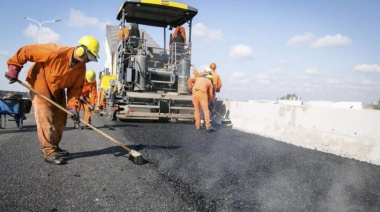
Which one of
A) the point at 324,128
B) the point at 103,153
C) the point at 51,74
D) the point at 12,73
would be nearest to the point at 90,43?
the point at 51,74

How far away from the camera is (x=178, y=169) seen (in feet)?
11.3

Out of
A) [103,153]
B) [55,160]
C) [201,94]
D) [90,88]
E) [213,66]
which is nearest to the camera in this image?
[55,160]

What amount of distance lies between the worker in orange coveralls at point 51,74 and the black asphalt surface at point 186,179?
0.31 meters

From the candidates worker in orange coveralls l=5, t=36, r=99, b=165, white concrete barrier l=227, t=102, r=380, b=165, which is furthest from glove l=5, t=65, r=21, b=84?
white concrete barrier l=227, t=102, r=380, b=165

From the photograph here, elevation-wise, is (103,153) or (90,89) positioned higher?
(90,89)

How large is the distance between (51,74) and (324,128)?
4.11 metres

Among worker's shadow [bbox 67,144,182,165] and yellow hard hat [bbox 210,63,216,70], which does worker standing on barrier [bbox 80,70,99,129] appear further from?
worker's shadow [bbox 67,144,182,165]

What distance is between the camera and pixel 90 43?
3.91 m

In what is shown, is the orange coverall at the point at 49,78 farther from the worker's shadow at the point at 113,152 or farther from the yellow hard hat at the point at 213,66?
the yellow hard hat at the point at 213,66

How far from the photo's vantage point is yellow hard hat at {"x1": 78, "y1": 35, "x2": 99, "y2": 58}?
3.90 m

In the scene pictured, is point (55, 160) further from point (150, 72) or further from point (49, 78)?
point (150, 72)

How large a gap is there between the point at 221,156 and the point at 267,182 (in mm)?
1180

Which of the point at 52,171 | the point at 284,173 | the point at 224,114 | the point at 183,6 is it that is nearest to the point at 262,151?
the point at 284,173

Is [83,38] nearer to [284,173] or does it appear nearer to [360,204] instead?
[284,173]
